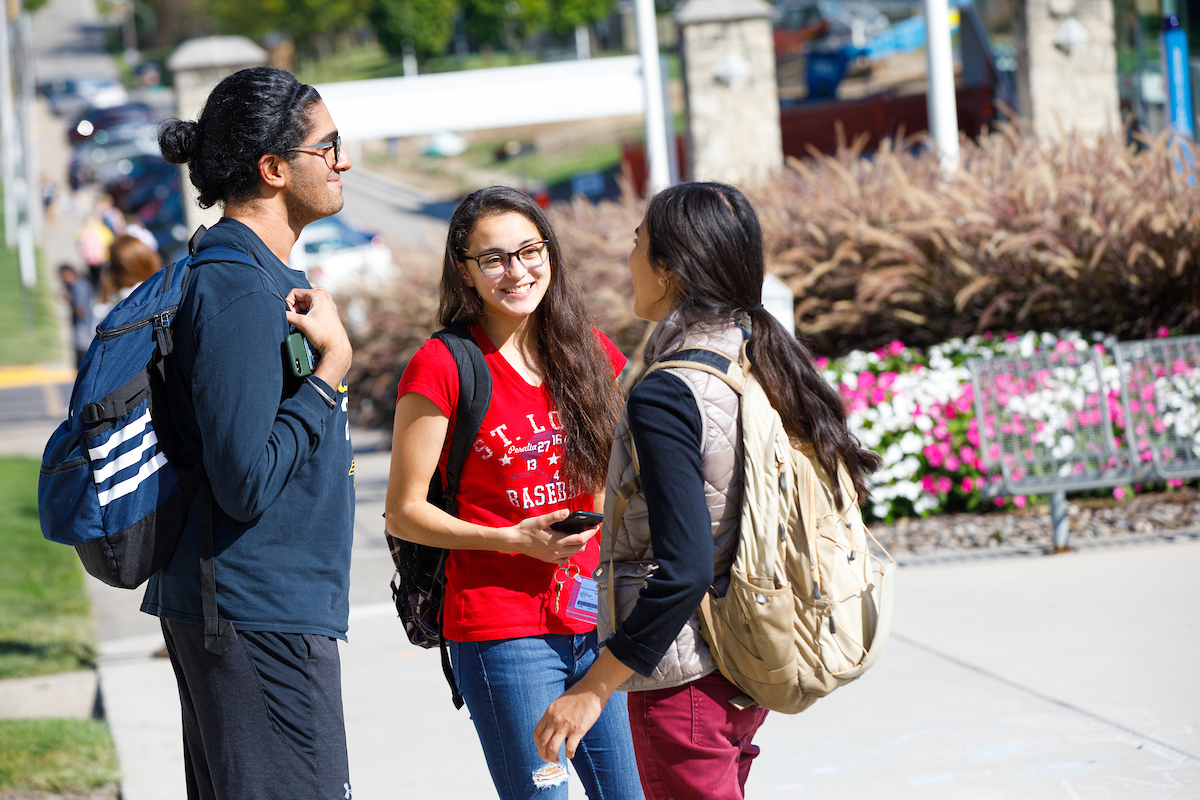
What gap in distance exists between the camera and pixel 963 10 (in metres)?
20.6

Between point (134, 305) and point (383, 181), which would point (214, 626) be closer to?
point (134, 305)

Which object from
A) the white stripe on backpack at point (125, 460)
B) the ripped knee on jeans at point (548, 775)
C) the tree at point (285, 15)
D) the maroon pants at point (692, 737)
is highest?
the tree at point (285, 15)

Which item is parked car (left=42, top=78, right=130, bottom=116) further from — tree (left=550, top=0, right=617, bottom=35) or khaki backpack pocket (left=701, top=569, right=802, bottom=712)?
khaki backpack pocket (left=701, top=569, right=802, bottom=712)

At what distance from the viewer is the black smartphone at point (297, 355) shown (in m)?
2.17

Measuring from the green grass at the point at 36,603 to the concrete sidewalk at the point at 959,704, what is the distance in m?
0.22

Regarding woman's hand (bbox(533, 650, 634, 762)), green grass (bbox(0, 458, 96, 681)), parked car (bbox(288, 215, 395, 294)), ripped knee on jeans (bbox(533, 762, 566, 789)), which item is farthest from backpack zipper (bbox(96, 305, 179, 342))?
parked car (bbox(288, 215, 395, 294))

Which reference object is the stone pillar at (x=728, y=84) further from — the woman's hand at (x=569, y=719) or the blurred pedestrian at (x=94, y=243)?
the woman's hand at (x=569, y=719)

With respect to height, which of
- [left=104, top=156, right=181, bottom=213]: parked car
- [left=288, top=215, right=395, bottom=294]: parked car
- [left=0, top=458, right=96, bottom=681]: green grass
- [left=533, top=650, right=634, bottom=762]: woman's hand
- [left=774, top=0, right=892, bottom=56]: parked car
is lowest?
[left=0, top=458, right=96, bottom=681]: green grass

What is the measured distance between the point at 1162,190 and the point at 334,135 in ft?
21.4

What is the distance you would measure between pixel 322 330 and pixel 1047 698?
11.0 ft

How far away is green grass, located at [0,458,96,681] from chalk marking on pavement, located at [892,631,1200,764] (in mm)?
3966

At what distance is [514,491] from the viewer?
8.87 feet

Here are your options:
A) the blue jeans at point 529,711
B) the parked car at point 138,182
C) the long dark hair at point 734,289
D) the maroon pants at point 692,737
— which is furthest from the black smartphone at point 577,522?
the parked car at point 138,182

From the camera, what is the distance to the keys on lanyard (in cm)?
269
